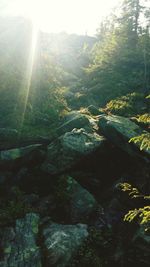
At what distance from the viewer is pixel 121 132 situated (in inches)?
575

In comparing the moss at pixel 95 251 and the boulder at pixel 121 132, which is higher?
the boulder at pixel 121 132

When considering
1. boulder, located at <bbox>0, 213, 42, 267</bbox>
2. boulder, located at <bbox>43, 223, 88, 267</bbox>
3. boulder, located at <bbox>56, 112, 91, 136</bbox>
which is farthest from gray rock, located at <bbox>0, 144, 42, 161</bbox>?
boulder, located at <bbox>43, 223, 88, 267</bbox>

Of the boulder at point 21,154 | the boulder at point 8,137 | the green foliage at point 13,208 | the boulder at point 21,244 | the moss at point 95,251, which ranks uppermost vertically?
the boulder at point 8,137

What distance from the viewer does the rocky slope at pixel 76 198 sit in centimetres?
1009

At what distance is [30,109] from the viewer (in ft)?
63.0

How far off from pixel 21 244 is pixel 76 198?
3277mm

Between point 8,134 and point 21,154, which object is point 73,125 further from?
point 21,154

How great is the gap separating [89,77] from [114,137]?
21.9 metres

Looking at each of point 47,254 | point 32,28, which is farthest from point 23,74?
point 47,254

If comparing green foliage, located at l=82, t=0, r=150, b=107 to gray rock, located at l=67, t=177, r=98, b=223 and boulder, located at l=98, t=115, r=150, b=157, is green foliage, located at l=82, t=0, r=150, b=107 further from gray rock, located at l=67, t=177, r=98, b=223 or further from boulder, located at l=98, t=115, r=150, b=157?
gray rock, located at l=67, t=177, r=98, b=223

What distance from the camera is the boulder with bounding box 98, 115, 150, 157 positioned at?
46.2 feet

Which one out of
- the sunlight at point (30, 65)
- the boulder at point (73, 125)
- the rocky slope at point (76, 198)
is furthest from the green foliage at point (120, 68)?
the rocky slope at point (76, 198)

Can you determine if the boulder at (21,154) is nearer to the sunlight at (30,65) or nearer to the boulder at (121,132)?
the sunlight at (30,65)

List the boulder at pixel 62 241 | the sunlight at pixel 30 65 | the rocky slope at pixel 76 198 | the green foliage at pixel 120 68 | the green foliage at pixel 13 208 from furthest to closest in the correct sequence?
the green foliage at pixel 120 68 < the sunlight at pixel 30 65 < the green foliage at pixel 13 208 < the rocky slope at pixel 76 198 < the boulder at pixel 62 241
